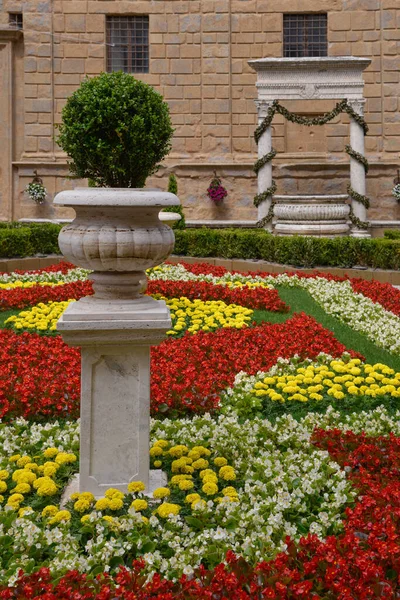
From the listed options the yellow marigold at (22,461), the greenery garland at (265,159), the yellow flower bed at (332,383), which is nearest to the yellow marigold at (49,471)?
the yellow marigold at (22,461)

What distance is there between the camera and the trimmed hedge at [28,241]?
13828mm

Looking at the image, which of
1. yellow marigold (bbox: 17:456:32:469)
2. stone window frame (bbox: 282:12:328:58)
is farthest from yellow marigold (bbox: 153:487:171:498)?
stone window frame (bbox: 282:12:328:58)

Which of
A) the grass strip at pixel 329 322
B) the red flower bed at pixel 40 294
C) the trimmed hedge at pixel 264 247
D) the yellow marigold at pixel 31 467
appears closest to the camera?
the yellow marigold at pixel 31 467

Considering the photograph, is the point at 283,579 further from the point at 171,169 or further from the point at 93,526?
the point at 171,169

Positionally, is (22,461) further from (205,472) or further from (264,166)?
(264,166)

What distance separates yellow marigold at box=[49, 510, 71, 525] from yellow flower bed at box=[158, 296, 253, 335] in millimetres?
4426

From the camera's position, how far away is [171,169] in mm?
19031

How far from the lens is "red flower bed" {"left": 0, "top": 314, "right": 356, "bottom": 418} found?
5.38 metres

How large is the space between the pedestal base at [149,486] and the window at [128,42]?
16.8m

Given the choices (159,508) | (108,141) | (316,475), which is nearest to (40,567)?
(159,508)

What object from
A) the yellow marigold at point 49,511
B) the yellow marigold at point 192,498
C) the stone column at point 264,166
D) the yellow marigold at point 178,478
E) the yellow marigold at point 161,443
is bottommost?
the yellow marigold at point 49,511

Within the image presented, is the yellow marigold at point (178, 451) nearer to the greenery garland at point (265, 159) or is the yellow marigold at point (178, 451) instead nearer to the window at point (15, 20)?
the greenery garland at point (265, 159)

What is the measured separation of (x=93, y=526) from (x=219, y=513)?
62 centimetres

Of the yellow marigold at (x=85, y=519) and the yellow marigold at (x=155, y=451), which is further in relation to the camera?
the yellow marigold at (x=155, y=451)
